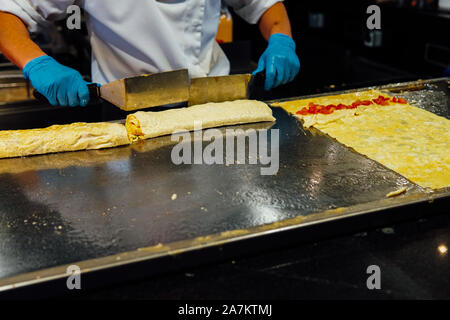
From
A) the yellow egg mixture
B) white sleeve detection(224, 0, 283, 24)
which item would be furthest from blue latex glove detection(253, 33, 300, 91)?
white sleeve detection(224, 0, 283, 24)

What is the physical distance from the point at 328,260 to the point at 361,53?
462 cm

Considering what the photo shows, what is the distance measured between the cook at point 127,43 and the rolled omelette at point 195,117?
212 millimetres

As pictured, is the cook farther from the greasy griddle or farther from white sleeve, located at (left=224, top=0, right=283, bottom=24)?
the greasy griddle

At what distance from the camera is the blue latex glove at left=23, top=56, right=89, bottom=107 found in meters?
1.92

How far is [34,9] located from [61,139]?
73 centimetres

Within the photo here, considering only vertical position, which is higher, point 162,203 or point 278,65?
point 278,65

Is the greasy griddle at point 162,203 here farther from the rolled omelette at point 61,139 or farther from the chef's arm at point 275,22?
the chef's arm at point 275,22

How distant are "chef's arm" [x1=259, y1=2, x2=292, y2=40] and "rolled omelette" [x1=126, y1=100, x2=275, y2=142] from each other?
708 mm

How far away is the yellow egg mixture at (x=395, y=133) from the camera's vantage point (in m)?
1.63

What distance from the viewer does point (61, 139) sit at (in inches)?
73.0

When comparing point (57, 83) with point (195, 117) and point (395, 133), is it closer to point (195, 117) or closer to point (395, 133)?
point (195, 117)

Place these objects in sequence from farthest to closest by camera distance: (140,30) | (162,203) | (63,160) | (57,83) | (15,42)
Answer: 1. (140,30)
2. (15,42)
3. (57,83)
4. (63,160)
5. (162,203)

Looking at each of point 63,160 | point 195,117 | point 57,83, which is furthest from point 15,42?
point 195,117
